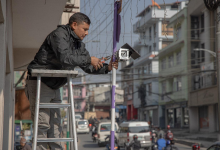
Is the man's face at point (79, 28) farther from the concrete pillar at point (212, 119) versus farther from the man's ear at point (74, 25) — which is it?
the concrete pillar at point (212, 119)

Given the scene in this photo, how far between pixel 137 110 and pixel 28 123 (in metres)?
44.6

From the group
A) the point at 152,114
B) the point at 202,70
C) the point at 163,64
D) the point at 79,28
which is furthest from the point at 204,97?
the point at 79,28

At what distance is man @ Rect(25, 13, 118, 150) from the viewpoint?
3.64m

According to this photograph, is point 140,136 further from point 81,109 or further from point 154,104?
point 81,109

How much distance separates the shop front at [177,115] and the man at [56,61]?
39023mm

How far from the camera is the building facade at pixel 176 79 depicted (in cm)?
4122

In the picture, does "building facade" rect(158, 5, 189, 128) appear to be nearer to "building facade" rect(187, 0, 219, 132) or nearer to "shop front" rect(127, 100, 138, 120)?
"building facade" rect(187, 0, 219, 132)

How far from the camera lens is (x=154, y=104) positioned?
5366 cm

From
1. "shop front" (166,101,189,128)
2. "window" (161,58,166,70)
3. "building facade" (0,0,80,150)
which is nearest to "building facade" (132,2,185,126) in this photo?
"window" (161,58,166,70)

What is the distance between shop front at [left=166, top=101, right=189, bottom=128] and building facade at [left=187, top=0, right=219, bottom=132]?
3.08 metres

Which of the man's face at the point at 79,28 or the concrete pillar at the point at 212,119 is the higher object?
the man's face at the point at 79,28

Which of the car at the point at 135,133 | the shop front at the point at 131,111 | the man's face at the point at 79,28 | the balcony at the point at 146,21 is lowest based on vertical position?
the car at the point at 135,133

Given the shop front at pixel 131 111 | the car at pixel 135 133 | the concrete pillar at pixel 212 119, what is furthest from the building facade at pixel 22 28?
the shop front at pixel 131 111

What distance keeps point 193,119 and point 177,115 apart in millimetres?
6619
